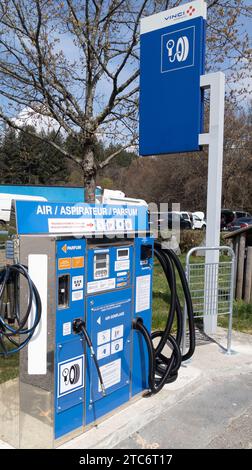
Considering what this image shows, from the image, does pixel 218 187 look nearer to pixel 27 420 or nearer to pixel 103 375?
pixel 103 375

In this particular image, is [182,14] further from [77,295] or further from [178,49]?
[77,295]

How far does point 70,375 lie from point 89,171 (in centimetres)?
659

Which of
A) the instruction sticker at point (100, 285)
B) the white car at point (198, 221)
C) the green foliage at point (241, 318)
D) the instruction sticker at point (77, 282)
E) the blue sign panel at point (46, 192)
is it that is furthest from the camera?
the white car at point (198, 221)

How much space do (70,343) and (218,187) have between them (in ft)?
11.1

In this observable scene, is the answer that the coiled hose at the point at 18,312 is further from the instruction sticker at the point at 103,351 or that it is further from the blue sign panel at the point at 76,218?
the instruction sticker at the point at 103,351

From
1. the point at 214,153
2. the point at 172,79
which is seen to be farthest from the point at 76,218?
the point at 172,79

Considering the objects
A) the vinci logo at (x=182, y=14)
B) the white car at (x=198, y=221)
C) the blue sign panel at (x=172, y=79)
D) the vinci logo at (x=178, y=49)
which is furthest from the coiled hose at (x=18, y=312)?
the white car at (x=198, y=221)

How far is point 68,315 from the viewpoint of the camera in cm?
291

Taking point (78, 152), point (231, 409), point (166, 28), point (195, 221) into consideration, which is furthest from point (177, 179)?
point (231, 409)

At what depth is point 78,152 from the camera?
11.2 meters

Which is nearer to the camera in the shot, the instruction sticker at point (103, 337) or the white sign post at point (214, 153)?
the instruction sticker at point (103, 337)

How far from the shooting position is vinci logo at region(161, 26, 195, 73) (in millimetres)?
5625

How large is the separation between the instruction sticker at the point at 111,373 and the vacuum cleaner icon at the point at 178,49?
420cm

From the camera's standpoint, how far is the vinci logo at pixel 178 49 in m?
5.62
